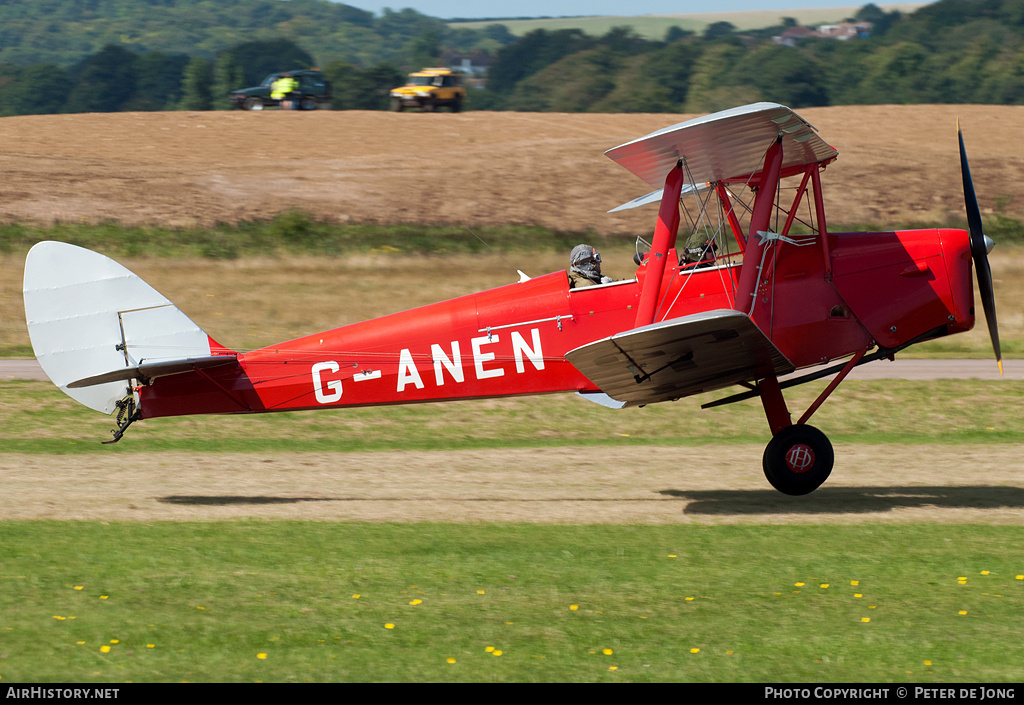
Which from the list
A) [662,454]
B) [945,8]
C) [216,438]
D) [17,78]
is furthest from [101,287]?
[945,8]

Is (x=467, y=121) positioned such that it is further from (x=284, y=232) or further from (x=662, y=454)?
(x=662, y=454)

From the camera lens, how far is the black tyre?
34.0 feet

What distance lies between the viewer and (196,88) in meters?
89.9

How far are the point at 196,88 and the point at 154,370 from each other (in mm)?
86228

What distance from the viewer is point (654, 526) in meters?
9.81

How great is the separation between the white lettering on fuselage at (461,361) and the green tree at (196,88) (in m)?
80.1

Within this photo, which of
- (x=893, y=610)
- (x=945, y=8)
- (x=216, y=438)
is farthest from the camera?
(x=945, y=8)

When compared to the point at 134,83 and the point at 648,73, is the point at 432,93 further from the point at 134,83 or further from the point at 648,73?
the point at 134,83

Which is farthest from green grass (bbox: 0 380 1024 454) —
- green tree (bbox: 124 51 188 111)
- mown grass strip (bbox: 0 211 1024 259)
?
green tree (bbox: 124 51 188 111)

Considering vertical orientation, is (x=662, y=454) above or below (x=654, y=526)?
below

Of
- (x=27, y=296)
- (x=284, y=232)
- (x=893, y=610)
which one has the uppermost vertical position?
(x=27, y=296)

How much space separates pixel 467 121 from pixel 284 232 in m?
19.8

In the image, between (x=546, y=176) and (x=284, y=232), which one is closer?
(x=284, y=232)

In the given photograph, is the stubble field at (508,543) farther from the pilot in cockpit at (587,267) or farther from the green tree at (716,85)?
the green tree at (716,85)
